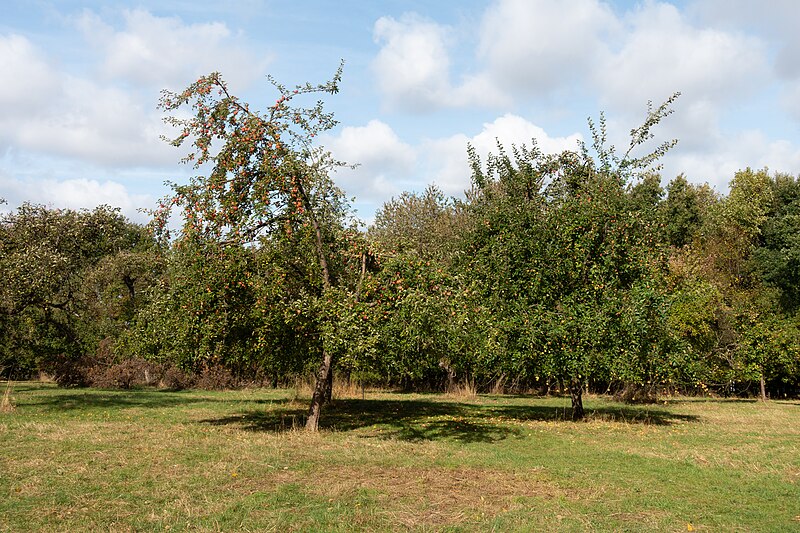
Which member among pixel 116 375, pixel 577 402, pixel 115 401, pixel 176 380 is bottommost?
pixel 115 401

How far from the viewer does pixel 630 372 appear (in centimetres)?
1734

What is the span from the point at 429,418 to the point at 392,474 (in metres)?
9.42

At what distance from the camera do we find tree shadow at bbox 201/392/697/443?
1667 cm

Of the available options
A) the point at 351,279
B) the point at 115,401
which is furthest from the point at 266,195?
the point at 115,401

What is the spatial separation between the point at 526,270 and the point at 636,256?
Result: 10.4 ft

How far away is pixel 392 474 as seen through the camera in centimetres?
1109

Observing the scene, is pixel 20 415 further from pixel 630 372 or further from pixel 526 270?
pixel 630 372

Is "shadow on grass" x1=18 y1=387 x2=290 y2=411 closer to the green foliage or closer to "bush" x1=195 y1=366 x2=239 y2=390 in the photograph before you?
the green foliage

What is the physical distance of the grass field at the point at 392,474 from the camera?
833 cm

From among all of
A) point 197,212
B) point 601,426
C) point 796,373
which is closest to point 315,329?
point 197,212

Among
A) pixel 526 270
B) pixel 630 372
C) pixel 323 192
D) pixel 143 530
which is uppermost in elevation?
pixel 323 192

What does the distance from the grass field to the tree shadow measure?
6.6 inches

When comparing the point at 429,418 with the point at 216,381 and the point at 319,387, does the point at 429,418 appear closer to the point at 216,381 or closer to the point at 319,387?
the point at 319,387

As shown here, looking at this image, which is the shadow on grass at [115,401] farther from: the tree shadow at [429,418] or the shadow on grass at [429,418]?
the shadow on grass at [429,418]
